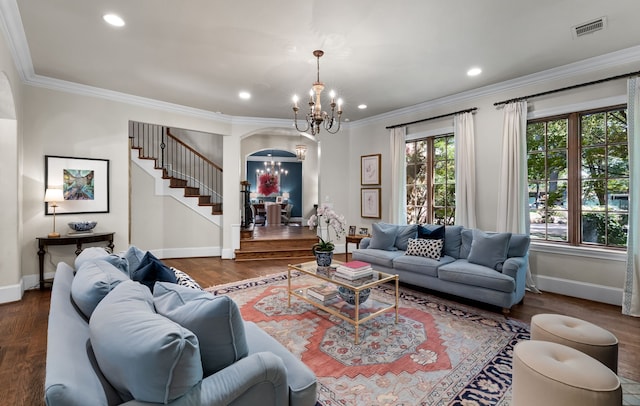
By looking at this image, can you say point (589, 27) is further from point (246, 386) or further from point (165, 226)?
point (165, 226)

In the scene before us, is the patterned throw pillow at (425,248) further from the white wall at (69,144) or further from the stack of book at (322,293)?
the white wall at (69,144)

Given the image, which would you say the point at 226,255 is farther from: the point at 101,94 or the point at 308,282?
the point at 101,94

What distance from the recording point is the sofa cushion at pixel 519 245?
3756 mm

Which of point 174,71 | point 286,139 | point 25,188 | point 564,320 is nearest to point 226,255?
point 25,188

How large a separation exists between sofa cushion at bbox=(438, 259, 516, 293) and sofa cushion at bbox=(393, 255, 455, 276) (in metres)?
0.10

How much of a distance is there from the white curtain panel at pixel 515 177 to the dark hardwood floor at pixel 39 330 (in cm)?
66

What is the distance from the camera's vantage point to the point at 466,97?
5.00 metres

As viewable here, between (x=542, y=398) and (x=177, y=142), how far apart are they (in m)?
8.38

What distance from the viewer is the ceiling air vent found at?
2.98 m

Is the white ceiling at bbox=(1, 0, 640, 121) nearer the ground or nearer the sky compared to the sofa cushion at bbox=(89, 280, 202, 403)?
nearer the sky

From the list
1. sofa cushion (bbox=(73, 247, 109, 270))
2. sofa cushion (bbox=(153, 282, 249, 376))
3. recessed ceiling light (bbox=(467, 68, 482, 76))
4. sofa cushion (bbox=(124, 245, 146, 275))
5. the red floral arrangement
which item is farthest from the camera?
the red floral arrangement

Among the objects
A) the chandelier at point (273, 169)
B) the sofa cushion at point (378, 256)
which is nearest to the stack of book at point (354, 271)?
the sofa cushion at point (378, 256)

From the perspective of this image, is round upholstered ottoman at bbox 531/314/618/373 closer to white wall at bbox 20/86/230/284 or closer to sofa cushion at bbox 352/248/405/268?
sofa cushion at bbox 352/248/405/268

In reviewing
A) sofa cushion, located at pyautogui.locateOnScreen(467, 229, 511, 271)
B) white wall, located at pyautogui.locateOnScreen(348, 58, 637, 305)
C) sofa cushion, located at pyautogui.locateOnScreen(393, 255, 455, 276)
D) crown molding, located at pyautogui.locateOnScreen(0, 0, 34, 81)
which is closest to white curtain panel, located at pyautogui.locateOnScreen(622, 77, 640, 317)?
white wall, located at pyautogui.locateOnScreen(348, 58, 637, 305)
